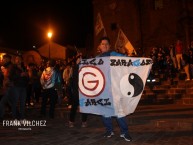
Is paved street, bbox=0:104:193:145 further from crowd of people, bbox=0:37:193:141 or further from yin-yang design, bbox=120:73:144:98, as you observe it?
Answer: yin-yang design, bbox=120:73:144:98

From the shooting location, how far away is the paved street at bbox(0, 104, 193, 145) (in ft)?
24.8

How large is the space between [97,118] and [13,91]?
2.57 m

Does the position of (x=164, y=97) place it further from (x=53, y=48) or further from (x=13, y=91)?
(x=53, y=48)

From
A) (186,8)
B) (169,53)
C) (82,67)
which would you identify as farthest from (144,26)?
(82,67)

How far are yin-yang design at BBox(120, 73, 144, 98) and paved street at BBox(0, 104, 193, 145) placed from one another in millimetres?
1006

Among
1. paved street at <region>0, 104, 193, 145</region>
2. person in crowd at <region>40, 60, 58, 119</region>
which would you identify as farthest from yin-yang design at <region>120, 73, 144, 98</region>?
person in crowd at <region>40, 60, 58, 119</region>

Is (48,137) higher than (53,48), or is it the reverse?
(53,48)

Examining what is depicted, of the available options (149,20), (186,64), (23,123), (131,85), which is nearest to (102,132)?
(131,85)

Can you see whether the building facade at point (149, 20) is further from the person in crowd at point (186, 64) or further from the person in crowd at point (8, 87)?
the person in crowd at point (8, 87)

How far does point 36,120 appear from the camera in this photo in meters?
11.1

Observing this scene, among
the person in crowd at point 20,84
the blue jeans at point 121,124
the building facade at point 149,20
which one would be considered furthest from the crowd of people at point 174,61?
the blue jeans at point 121,124

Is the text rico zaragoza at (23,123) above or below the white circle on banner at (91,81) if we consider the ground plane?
below

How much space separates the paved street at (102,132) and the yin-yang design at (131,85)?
39.6 inches

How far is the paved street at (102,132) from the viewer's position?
7.57m
